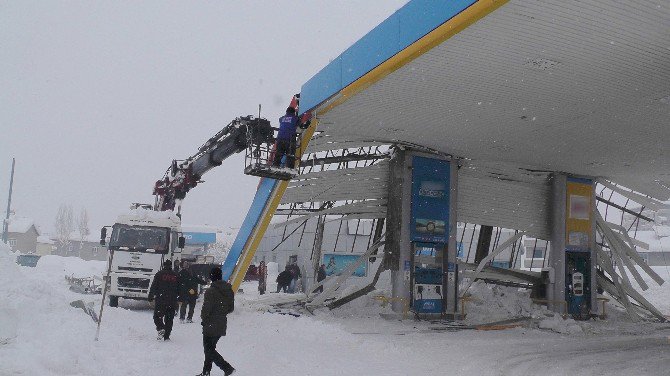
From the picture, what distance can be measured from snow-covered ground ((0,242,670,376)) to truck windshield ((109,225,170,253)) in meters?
2.81

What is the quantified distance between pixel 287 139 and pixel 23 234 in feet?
284

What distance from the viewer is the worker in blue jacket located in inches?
614

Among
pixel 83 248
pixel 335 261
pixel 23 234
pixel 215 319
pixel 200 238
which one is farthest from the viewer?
pixel 83 248

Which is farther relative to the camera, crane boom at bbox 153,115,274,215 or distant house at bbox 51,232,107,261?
distant house at bbox 51,232,107,261

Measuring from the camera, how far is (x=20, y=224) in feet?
290

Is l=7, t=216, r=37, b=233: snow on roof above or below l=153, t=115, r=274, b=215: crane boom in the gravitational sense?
below

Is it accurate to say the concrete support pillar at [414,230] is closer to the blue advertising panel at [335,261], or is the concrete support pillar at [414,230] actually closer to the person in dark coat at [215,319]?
the person in dark coat at [215,319]

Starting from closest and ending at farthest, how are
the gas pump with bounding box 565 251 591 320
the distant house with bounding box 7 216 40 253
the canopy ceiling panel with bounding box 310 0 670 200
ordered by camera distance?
1. the canopy ceiling panel with bounding box 310 0 670 200
2. the gas pump with bounding box 565 251 591 320
3. the distant house with bounding box 7 216 40 253

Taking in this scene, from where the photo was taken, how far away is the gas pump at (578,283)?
21234 mm

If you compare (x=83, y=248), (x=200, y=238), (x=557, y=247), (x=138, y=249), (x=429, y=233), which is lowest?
(x=83, y=248)

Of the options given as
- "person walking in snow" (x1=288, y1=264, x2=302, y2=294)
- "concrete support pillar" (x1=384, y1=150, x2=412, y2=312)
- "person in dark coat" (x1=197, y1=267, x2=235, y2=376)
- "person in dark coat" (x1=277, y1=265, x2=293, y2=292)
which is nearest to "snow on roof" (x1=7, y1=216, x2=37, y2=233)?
"person walking in snow" (x1=288, y1=264, x2=302, y2=294)

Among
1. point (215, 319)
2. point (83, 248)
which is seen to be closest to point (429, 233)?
point (215, 319)

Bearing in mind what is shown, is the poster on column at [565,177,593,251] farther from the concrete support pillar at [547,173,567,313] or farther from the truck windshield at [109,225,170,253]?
the truck windshield at [109,225,170,253]

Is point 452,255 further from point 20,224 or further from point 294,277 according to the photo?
point 20,224
